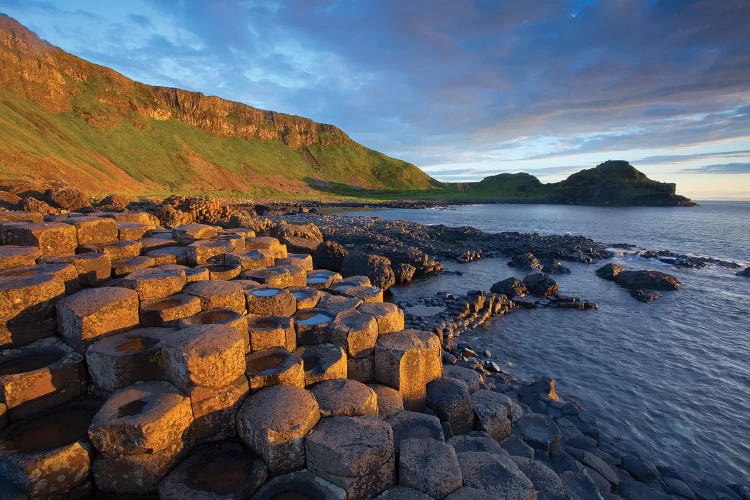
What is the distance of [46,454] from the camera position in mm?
3936

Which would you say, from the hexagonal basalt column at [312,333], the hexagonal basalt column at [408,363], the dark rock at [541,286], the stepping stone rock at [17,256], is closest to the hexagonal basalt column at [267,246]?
the hexagonal basalt column at [312,333]

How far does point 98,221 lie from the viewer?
8344mm

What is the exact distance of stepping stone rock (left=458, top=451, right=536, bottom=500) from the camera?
4.44 m

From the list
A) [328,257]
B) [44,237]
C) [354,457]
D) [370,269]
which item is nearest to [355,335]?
[354,457]

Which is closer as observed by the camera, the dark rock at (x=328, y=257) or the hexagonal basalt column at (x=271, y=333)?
the hexagonal basalt column at (x=271, y=333)

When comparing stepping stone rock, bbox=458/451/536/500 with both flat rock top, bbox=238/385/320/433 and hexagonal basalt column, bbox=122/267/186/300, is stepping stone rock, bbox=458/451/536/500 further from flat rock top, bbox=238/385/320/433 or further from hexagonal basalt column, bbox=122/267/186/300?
hexagonal basalt column, bbox=122/267/186/300

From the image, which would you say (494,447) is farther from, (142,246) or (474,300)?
(474,300)

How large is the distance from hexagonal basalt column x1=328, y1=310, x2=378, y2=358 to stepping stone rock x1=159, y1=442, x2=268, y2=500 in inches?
95.5

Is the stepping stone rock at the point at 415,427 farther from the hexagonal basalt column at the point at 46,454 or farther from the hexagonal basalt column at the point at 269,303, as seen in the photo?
the hexagonal basalt column at the point at 46,454

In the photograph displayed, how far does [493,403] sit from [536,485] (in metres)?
2.09

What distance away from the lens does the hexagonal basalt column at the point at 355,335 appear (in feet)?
21.8

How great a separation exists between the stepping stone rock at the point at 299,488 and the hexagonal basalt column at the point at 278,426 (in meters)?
0.11

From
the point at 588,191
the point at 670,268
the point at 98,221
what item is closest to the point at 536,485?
the point at 98,221

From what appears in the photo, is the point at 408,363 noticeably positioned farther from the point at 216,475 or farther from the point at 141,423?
the point at 141,423
